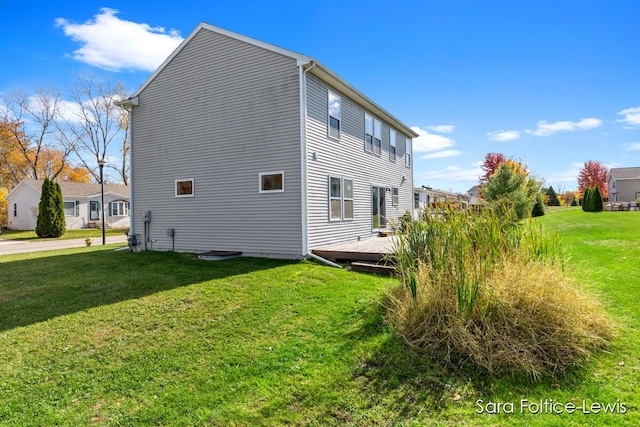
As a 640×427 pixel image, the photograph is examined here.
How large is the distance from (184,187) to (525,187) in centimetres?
2029

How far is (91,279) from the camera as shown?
7512 millimetres

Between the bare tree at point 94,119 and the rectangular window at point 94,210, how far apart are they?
7258 mm

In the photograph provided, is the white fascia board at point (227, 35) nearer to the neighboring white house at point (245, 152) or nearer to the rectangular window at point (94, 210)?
the neighboring white house at point (245, 152)

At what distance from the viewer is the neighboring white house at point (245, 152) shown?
923 cm

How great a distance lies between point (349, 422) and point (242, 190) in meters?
7.93

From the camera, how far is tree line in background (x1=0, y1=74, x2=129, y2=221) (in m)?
33.2

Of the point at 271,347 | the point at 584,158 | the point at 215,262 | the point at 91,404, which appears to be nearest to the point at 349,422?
the point at 271,347

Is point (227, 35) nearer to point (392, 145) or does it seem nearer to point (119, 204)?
point (392, 145)

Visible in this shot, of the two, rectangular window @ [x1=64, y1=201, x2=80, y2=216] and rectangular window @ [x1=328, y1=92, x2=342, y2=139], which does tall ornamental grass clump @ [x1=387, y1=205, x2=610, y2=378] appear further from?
rectangular window @ [x1=64, y1=201, x2=80, y2=216]

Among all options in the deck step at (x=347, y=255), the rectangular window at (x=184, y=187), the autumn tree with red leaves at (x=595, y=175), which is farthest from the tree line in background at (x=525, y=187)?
the rectangular window at (x=184, y=187)

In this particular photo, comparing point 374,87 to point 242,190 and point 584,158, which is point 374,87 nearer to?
point 242,190

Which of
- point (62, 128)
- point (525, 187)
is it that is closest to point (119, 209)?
point (62, 128)

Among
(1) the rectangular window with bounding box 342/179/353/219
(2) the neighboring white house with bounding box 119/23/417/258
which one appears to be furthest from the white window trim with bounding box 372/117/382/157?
(1) the rectangular window with bounding box 342/179/353/219

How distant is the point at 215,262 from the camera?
8.95m
